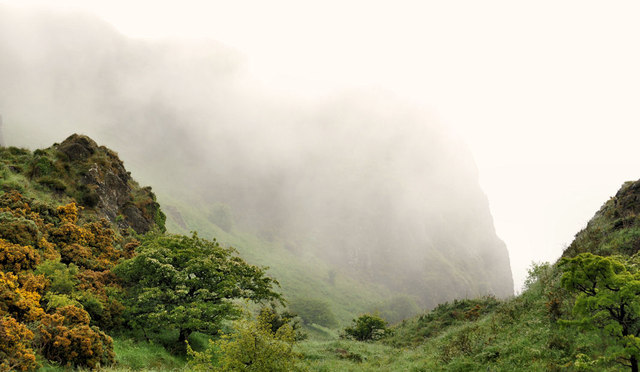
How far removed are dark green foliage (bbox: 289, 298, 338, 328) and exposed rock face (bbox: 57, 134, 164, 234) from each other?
72988 mm

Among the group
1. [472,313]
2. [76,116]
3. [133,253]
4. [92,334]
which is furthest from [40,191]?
[76,116]

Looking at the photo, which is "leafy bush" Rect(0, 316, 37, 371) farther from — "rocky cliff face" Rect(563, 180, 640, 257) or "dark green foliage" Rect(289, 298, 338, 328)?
"dark green foliage" Rect(289, 298, 338, 328)

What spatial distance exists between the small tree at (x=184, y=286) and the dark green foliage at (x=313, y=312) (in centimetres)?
8350

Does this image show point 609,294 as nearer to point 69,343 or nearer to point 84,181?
point 69,343

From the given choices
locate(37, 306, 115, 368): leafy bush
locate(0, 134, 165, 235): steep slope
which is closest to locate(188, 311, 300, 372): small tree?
locate(37, 306, 115, 368): leafy bush

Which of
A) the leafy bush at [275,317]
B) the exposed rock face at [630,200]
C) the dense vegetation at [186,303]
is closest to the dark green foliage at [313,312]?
the leafy bush at [275,317]

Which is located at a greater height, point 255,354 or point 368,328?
point 255,354

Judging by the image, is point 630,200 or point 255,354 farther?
point 630,200

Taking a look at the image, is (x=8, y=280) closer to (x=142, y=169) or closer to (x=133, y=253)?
(x=133, y=253)

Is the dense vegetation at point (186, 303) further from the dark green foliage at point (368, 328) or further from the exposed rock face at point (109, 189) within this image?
the dark green foliage at point (368, 328)

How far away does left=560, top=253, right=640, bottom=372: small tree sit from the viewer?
9961 millimetres

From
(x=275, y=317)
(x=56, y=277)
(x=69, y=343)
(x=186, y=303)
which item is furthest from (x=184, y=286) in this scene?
(x=275, y=317)

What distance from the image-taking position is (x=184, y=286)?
2178 centimetres

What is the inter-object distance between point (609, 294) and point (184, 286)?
74.4 feet
